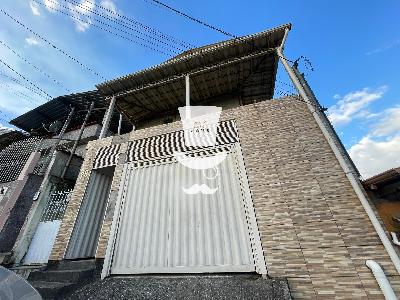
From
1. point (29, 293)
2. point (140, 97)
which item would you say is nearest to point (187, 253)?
point (29, 293)

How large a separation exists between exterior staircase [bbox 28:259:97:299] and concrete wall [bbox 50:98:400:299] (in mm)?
337

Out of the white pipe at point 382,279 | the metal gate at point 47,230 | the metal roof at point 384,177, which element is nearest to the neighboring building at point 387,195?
the metal roof at point 384,177

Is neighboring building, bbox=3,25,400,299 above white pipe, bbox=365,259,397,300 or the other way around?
above

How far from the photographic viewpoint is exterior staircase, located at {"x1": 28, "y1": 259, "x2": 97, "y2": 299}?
4801mm

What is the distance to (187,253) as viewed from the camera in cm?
522

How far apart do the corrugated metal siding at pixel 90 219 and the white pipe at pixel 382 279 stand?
6.85m

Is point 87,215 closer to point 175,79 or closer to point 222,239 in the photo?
point 222,239

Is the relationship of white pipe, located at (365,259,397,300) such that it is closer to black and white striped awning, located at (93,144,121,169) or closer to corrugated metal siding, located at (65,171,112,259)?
black and white striped awning, located at (93,144,121,169)

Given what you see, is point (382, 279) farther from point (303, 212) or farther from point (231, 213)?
point (231, 213)

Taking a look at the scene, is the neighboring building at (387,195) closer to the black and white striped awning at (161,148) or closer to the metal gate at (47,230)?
the black and white striped awning at (161,148)

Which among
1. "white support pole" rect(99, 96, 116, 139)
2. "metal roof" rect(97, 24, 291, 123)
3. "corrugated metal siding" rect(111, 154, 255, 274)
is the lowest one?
"corrugated metal siding" rect(111, 154, 255, 274)

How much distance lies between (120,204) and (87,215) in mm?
1532

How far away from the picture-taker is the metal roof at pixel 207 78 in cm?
785

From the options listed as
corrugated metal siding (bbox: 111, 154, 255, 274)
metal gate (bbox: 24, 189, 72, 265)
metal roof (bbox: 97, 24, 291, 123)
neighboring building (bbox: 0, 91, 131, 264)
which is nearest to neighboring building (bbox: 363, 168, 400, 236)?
corrugated metal siding (bbox: 111, 154, 255, 274)
